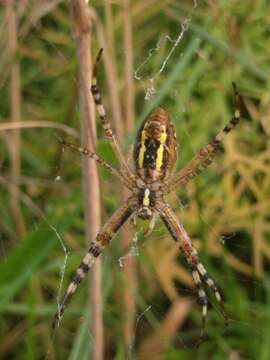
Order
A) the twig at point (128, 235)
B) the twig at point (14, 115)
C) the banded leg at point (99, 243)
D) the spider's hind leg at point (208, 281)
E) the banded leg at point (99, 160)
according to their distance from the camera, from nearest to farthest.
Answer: the banded leg at point (99, 160), the banded leg at point (99, 243), the spider's hind leg at point (208, 281), the twig at point (128, 235), the twig at point (14, 115)

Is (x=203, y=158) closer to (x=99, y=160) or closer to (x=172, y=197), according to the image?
(x=99, y=160)

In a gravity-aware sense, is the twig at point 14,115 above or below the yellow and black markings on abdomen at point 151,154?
above

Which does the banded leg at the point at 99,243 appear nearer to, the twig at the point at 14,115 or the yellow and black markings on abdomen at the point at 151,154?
the yellow and black markings on abdomen at the point at 151,154

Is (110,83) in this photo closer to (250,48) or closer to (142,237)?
(142,237)

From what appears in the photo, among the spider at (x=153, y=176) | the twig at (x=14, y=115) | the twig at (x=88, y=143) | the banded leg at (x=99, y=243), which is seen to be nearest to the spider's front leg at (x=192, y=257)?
the spider at (x=153, y=176)

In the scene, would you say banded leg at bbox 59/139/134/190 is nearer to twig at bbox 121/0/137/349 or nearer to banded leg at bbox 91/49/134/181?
banded leg at bbox 91/49/134/181

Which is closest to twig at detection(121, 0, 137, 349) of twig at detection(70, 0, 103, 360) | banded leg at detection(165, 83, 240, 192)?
twig at detection(70, 0, 103, 360)

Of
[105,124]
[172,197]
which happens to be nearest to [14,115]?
[172,197]

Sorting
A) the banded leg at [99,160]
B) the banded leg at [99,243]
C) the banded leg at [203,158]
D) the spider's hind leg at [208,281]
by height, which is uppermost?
the banded leg at [99,160]
